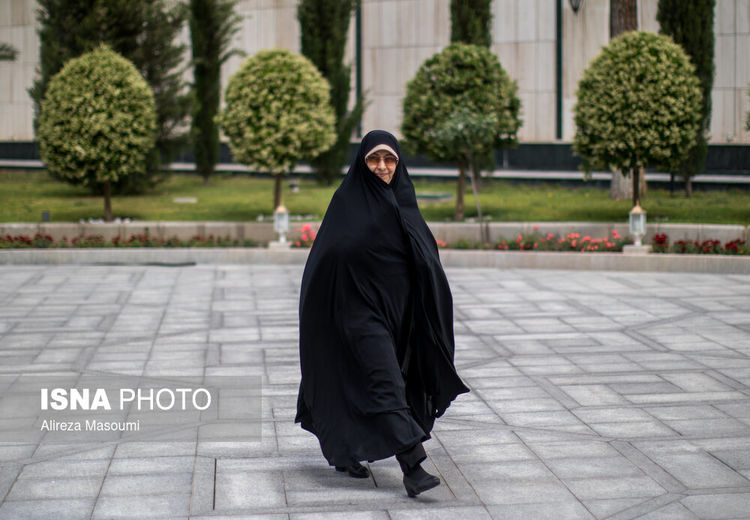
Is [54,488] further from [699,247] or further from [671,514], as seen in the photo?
[699,247]

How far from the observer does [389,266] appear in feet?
18.1

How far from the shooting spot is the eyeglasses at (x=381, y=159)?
5.48 metres

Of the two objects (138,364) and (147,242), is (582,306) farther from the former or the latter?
(147,242)

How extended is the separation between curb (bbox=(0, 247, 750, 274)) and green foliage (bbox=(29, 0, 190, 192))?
6.05m

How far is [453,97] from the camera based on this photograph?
18.0 metres

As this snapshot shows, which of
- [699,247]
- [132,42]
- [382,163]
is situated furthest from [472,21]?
[382,163]

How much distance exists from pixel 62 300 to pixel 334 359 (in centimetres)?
750

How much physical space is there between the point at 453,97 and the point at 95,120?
610cm

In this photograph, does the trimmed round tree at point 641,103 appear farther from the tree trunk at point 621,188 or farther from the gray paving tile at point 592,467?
the gray paving tile at point 592,467

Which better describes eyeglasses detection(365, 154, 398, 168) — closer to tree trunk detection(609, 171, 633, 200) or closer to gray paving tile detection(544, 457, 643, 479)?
gray paving tile detection(544, 457, 643, 479)

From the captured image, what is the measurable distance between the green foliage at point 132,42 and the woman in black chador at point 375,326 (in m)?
→ 16.3

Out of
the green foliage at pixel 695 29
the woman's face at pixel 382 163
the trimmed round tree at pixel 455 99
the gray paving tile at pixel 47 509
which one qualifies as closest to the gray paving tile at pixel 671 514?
the woman's face at pixel 382 163

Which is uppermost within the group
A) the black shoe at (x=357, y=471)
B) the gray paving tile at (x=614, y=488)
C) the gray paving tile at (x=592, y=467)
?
the black shoe at (x=357, y=471)

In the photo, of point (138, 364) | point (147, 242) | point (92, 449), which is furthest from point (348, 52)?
point (92, 449)
